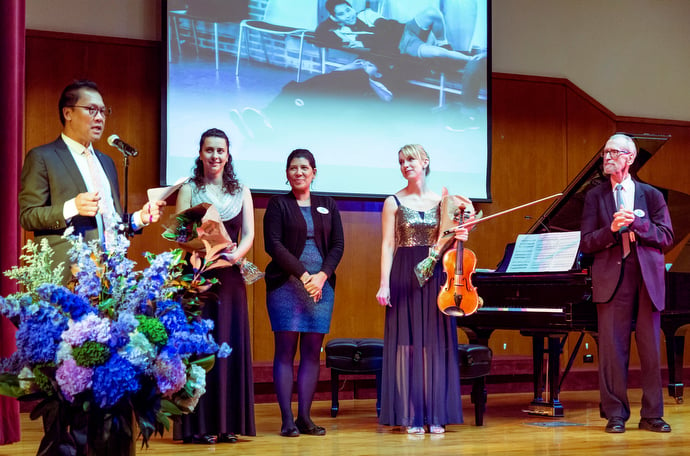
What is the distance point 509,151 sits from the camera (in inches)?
320

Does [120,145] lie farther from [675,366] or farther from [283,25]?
[675,366]

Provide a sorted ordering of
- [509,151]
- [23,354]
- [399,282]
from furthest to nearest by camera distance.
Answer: [509,151], [399,282], [23,354]

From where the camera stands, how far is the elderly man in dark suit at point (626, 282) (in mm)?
4875

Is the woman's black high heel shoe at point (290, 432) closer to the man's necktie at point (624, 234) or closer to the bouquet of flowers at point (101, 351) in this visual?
the man's necktie at point (624, 234)

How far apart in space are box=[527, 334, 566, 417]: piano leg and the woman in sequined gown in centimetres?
89

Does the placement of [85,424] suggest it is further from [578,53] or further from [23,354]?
[578,53]

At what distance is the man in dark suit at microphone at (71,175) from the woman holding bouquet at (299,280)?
4.82 ft

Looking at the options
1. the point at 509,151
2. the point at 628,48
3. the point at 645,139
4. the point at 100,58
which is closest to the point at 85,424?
the point at 645,139

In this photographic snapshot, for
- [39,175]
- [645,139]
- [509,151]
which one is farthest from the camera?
[509,151]

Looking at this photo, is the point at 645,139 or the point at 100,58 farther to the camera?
the point at 100,58

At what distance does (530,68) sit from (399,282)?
4.05 m

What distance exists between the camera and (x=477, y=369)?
546 centimetres

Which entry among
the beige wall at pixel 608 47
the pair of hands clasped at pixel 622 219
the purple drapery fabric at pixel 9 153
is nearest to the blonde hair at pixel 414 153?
the pair of hands clasped at pixel 622 219

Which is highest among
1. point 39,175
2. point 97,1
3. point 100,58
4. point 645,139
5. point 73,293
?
point 97,1
